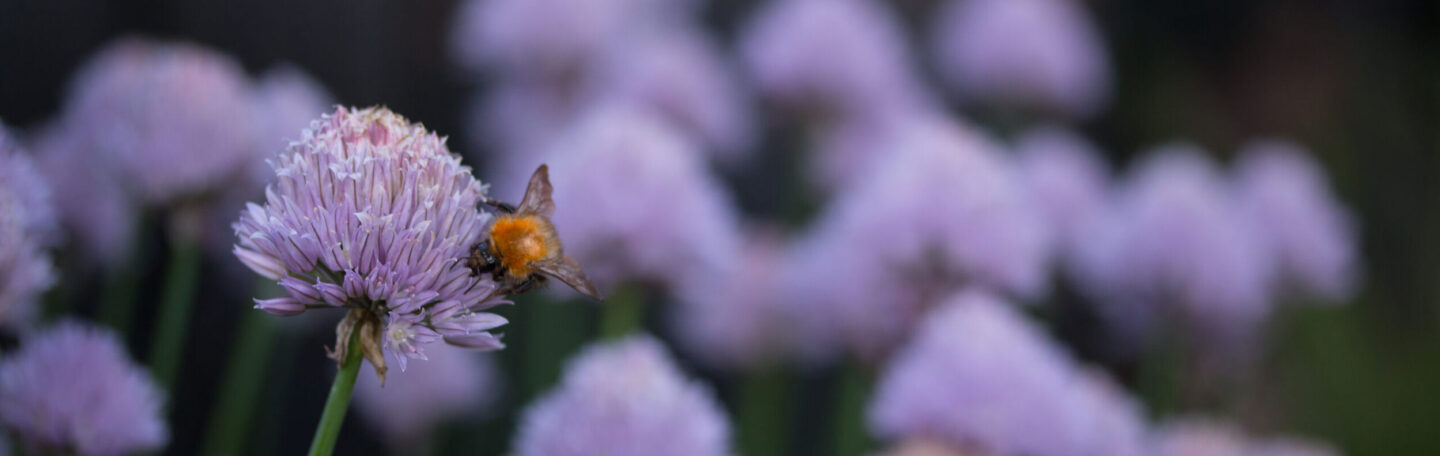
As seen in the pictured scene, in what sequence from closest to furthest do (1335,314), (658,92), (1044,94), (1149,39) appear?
(658,92) < (1044,94) < (1335,314) < (1149,39)

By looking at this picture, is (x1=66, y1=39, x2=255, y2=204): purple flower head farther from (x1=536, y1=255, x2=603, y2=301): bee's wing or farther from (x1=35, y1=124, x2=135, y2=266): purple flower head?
(x1=536, y1=255, x2=603, y2=301): bee's wing

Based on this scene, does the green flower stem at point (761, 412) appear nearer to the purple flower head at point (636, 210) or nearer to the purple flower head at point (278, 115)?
the purple flower head at point (636, 210)

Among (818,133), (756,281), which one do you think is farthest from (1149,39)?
(756,281)

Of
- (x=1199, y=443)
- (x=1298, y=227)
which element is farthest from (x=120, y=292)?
(x=1298, y=227)

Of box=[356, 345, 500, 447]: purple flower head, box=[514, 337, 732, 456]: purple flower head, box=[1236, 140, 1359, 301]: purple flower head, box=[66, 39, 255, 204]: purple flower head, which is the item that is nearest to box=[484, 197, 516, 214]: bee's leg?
box=[514, 337, 732, 456]: purple flower head

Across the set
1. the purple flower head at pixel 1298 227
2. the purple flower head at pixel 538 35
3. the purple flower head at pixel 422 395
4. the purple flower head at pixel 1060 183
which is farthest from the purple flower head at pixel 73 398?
the purple flower head at pixel 1298 227

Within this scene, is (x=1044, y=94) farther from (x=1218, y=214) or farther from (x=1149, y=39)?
(x=1149, y=39)

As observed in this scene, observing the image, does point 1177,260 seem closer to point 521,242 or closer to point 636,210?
point 636,210
